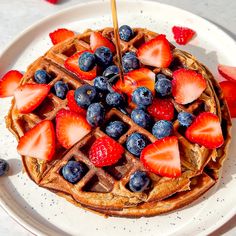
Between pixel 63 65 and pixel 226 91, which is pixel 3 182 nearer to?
pixel 63 65

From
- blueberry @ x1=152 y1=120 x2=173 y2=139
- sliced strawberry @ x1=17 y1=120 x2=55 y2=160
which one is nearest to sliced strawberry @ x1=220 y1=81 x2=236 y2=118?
blueberry @ x1=152 y1=120 x2=173 y2=139

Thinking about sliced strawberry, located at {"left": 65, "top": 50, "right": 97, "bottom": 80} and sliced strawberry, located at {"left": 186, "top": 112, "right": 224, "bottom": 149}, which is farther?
sliced strawberry, located at {"left": 65, "top": 50, "right": 97, "bottom": 80}

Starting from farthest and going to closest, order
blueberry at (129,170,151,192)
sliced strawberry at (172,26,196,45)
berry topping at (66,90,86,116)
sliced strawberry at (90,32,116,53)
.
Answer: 1. sliced strawberry at (172,26,196,45)
2. sliced strawberry at (90,32,116,53)
3. berry topping at (66,90,86,116)
4. blueberry at (129,170,151,192)

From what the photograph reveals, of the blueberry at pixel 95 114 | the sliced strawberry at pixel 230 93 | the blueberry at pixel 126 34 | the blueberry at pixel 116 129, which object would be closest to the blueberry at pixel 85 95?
the blueberry at pixel 95 114

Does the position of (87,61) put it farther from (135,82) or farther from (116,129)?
(116,129)

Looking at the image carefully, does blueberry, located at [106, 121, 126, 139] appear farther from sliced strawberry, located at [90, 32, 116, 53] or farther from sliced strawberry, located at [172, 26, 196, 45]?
sliced strawberry, located at [172, 26, 196, 45]

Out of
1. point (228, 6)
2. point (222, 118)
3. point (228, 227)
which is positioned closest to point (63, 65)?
point (222, 118)
